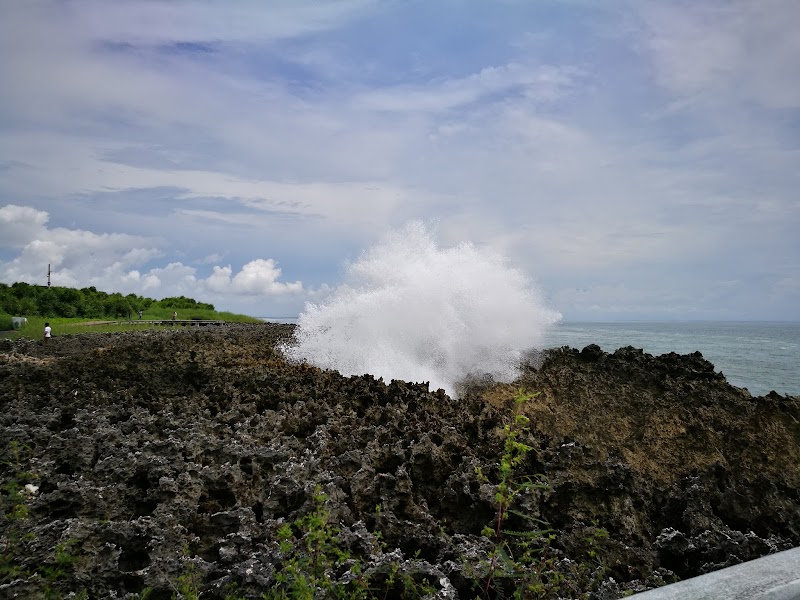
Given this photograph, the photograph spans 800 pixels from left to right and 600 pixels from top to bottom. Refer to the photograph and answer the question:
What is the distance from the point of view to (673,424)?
23.7ft

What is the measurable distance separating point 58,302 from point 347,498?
4883 centimetres

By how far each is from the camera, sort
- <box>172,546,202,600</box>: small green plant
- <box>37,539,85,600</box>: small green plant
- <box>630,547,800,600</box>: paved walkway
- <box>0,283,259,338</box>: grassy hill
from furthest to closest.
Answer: <box>0,283,259,338</box>: grassy hill < <box>37,539,85,600</box>: small green plant < <box>172,546,202,600</box>: small green plant < <box>630,547,800,600</box>: paved walkway

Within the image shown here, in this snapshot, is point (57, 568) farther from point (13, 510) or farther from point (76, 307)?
point (76, 307)

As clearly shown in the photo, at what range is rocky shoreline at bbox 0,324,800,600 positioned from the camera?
3137 millimetres

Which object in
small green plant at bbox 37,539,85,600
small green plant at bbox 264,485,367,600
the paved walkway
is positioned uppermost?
the paved walkway

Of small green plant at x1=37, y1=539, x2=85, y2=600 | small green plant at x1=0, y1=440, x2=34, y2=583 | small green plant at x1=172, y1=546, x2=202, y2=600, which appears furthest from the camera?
small green plant at x1=0, y1=440, x2=34, y2=583

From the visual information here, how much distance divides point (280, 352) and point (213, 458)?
6449mm

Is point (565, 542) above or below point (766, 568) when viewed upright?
below

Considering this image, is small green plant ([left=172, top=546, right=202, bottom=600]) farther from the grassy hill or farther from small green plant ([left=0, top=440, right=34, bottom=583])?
the grassy hill

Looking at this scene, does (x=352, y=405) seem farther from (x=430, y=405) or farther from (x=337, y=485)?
(x=337, y=485)

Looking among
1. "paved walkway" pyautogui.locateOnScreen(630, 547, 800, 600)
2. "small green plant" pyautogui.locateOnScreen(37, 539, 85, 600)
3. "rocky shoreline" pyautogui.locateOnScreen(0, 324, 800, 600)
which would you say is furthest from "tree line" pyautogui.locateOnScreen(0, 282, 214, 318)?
"paved walkway" pyautogui.locateOnScreen(630, 547, 800, 600)

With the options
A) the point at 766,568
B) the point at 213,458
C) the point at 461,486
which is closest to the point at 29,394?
the point at 213,458

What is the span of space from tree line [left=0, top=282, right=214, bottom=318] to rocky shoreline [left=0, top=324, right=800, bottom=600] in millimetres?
40466

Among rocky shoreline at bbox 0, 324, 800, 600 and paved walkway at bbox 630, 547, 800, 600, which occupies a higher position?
paved walkway at bbox 630, 547, 800, 600
